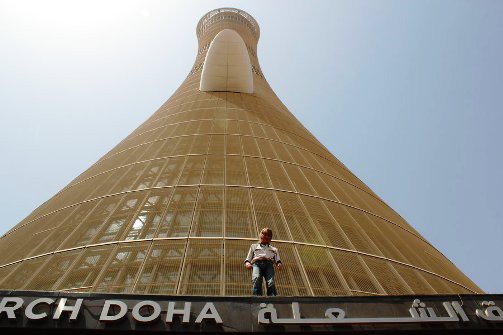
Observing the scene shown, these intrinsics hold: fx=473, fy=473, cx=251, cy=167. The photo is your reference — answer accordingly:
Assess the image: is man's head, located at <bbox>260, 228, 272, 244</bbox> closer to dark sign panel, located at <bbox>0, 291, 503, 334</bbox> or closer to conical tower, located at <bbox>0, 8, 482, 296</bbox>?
dark sign panel, located at <bbox>0, 291, 503, 334</bbox>

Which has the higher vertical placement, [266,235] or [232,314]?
[266,235]

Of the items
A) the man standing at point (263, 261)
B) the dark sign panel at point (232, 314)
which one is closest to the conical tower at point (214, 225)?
the man standing at point (263, 261)

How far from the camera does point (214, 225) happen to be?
38.4 feet

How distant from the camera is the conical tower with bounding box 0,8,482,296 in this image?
32.4ft

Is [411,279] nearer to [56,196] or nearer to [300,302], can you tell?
[300,302]

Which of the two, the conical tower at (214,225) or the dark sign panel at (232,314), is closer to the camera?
the dark sign panel at (232,314)

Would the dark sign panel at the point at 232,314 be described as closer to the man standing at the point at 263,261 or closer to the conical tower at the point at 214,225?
the man standing at the point at 263,261

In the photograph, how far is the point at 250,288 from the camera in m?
9.24

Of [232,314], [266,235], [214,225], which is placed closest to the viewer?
[232,314]

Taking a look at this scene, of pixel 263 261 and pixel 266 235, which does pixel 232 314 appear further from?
pixel 266 235

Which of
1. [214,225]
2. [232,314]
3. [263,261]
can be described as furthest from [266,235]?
[214,225]

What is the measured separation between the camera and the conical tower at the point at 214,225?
987cm

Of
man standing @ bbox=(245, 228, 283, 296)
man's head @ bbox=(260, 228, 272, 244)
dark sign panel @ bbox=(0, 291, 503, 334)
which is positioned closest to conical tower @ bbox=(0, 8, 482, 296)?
man standing @ bbox=(245, 228, 283, 296)

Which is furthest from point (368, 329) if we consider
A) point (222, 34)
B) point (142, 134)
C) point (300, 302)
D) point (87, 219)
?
point (222, 34)
